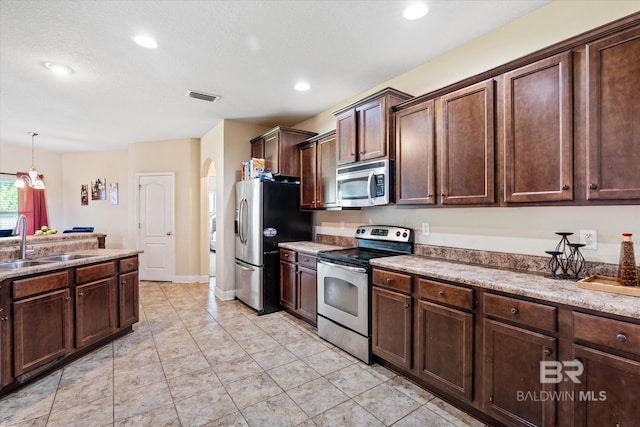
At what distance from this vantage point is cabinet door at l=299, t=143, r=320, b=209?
155 inches

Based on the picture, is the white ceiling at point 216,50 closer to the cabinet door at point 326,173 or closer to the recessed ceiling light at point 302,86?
the recessed ceiling light at point 302,86

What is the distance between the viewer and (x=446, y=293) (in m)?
2.00

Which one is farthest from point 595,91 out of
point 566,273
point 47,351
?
point 47,351

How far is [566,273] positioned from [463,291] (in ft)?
2.09

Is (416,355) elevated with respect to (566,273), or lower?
lower

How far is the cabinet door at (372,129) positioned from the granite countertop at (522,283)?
1052 millimetres

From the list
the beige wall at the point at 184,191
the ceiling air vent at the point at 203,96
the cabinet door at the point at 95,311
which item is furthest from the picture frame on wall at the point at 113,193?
the cabinet door at the point at 95,311

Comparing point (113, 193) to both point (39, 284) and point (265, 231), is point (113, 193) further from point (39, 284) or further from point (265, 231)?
point (39, 284)

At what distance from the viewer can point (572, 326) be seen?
1469mm

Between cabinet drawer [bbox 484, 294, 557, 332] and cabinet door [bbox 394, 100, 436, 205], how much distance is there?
0.94m

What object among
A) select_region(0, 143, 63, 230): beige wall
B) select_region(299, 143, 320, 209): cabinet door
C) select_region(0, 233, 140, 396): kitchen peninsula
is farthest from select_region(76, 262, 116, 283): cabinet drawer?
select_region(0, 143, 63, 230): beige wall

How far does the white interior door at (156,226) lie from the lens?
5793mm

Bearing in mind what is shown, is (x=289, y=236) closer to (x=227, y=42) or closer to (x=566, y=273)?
(x=227, y=42)

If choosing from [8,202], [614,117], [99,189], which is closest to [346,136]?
[614,117]
